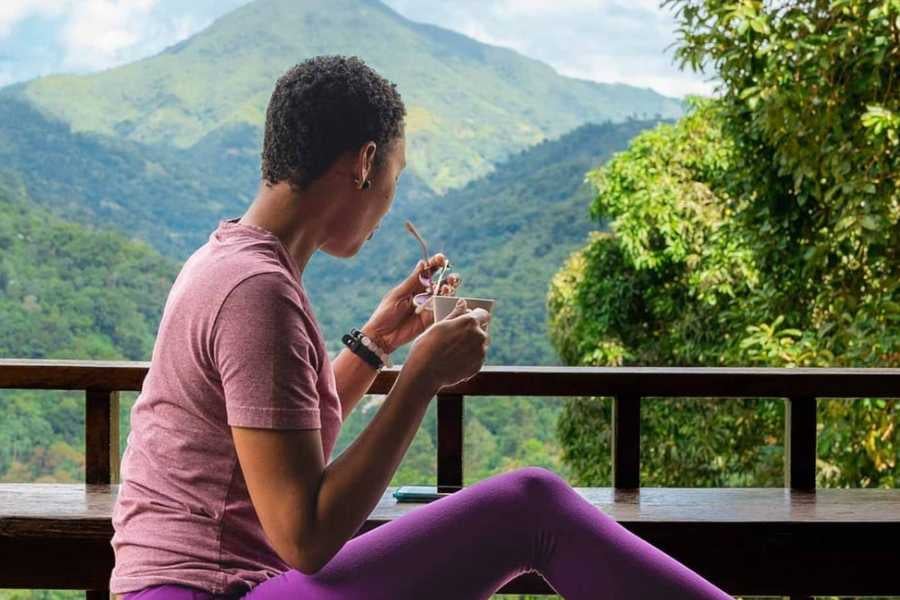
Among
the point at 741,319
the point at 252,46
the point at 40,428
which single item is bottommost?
the point at 40,428

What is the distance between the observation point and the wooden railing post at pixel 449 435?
169 cm

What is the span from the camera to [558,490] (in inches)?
47.2

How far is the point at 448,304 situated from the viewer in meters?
1.26

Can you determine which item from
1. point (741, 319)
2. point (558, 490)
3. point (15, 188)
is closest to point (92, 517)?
point (558, 490)

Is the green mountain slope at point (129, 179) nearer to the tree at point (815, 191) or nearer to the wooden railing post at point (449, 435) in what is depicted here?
the tree at point (815, 191)

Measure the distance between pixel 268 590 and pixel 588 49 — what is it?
3727 centimetres

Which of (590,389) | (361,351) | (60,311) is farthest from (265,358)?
(60,311)

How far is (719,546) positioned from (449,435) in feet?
1.34

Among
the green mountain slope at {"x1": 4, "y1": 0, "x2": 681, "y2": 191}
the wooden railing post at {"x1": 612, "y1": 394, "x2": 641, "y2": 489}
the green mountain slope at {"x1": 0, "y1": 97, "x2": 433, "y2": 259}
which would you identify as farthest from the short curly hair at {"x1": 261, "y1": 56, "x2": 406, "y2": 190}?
the green mountain slope at {"x1": 4, "y1": 0, "x2": 681, "y2": 191}

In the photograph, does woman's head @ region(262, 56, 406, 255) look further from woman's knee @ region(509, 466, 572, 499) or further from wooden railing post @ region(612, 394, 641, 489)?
wooden railing post @ region(612, 394, 641, 489)

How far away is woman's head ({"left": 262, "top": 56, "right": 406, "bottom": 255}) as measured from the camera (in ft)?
3.61

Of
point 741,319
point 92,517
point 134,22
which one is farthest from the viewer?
point 134,22

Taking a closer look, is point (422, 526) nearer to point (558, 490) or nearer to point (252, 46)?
point (558, 490)

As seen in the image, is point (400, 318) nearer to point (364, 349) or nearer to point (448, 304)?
point (364, 349)
